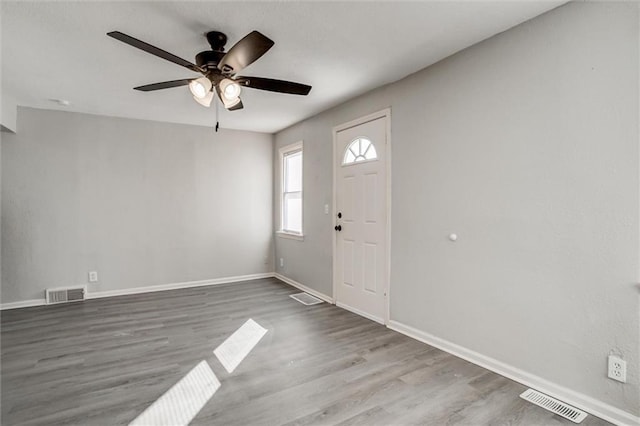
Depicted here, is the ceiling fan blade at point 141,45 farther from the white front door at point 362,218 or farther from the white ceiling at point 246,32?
the white front door at point 362,218

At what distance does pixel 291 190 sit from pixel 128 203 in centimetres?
242

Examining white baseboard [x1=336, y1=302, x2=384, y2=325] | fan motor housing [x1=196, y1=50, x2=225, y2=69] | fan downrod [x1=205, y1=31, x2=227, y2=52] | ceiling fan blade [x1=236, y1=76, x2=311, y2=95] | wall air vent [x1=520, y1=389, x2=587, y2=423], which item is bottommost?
wall air vent [x1=520, y1=389, x2=587, y2=423]

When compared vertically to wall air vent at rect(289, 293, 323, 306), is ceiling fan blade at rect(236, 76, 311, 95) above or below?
above

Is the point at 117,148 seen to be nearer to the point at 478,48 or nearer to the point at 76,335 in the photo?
the point at 76,335

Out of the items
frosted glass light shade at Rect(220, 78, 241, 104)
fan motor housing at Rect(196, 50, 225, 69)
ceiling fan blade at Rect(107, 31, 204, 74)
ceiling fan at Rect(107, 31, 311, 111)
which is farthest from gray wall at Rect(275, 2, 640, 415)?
ceiling fan blade at Rect(107, 31, 204, 74)

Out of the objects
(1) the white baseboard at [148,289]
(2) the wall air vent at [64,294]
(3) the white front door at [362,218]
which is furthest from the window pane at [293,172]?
(2) the wall air vent at [64,294]

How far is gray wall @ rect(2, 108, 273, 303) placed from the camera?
4.11 meters

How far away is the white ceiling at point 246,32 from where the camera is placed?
208 cm

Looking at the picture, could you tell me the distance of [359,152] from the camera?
3795 mm

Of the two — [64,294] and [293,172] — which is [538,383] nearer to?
[293,172]

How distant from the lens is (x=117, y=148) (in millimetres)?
4582

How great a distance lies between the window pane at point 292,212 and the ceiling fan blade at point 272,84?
2735mm

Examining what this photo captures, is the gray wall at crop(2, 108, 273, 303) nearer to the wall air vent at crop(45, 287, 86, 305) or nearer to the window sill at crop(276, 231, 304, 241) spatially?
the wall air vent at crop(45, 287, 86, 305)

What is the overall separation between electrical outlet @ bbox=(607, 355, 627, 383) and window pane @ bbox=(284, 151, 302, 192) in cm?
407
